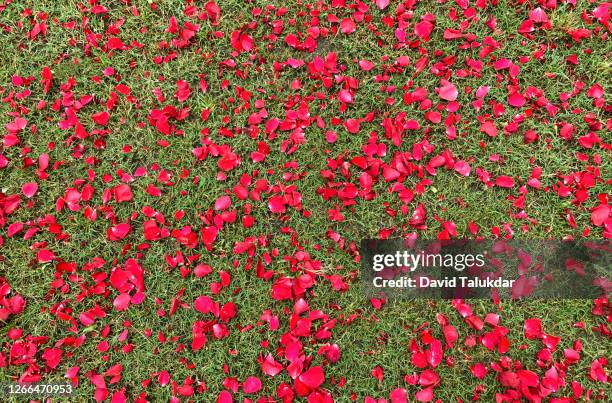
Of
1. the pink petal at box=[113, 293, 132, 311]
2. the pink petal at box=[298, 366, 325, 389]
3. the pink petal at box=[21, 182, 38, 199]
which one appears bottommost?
the pink petal at box=[298, 366, 325, 389]

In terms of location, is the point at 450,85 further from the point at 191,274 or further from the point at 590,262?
the point at 191,274

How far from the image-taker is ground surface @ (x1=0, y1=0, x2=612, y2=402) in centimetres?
226

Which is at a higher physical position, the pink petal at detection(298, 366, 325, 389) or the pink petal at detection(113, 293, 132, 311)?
the pink petal at detection(113, 293, 132, 311)

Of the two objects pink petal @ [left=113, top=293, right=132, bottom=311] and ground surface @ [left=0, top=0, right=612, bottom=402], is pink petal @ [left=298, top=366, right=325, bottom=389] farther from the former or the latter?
pink petal @ [left=113, top=293, right=132, bottom=311]

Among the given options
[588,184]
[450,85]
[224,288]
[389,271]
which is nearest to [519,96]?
[450,85]

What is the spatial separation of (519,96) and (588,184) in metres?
0.58

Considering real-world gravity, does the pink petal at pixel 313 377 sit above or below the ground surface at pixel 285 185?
below

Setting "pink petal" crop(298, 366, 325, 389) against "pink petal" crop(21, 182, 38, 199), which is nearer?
"pink petal" crop(298, 366, 325, 389)

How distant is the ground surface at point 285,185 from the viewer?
7.41 feet

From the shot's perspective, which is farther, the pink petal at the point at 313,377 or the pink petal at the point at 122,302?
the pink petal at the point at 122,302

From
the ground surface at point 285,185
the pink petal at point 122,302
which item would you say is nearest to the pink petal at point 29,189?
the ground surface at point 285,185

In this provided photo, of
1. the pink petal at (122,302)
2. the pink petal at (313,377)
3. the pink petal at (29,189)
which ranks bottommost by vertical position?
the pink petal at (313,377)

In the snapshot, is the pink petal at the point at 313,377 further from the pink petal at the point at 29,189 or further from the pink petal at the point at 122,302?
the pink petal at the point at 29,189

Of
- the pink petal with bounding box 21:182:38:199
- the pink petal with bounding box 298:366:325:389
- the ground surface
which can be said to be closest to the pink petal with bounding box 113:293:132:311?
the ground surface
